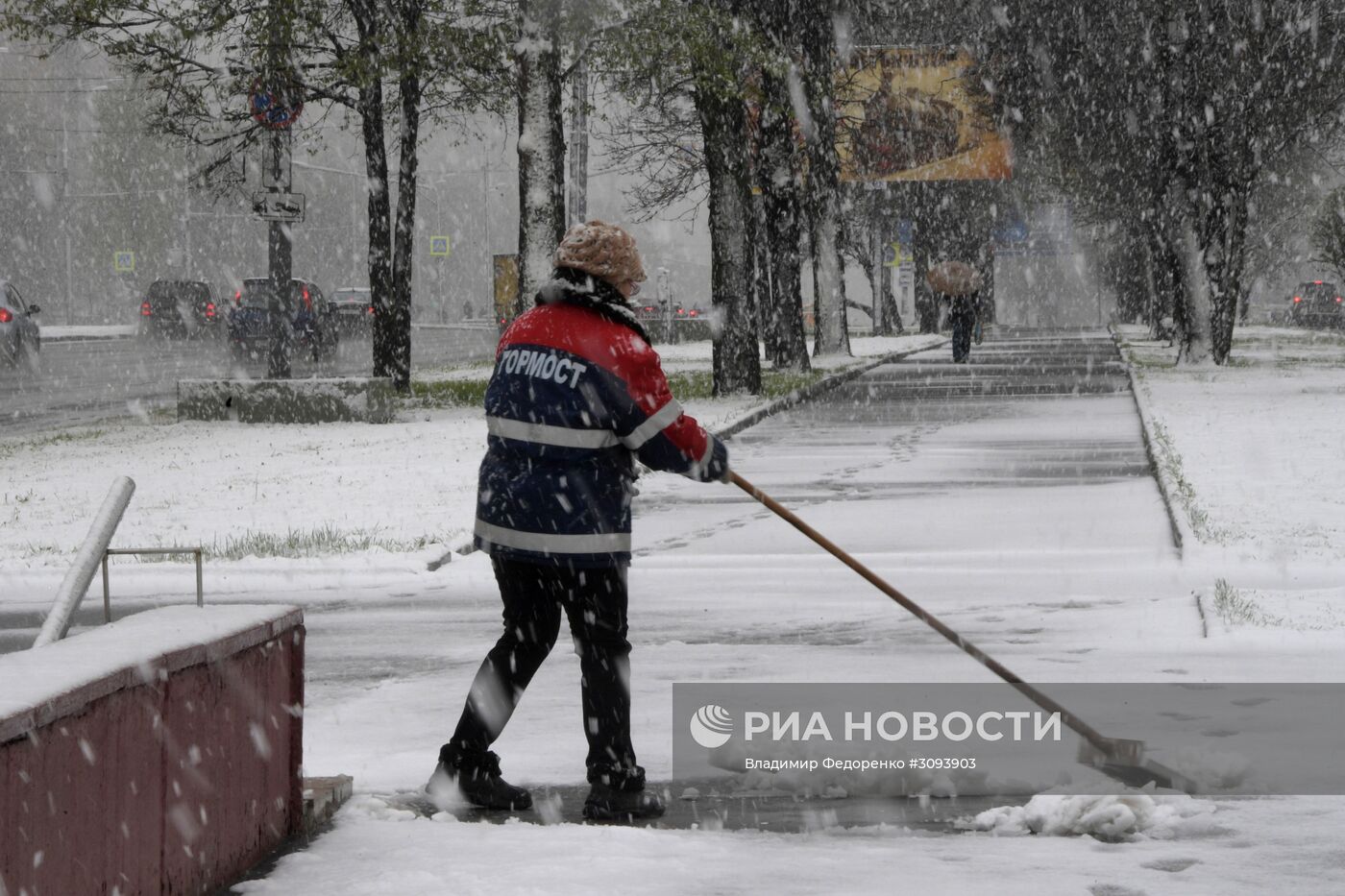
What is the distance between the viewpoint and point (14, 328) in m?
32.8

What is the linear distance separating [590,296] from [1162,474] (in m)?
9.71

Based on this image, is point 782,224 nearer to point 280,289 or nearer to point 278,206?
point 280,289

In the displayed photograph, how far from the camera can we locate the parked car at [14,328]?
32.6 metres

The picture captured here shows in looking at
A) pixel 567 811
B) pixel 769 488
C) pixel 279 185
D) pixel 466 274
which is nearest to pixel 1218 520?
pixel 769 488

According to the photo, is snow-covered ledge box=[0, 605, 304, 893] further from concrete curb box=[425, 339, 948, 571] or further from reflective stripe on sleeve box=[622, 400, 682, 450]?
concrete curb box=[425, 339, 948, 571]

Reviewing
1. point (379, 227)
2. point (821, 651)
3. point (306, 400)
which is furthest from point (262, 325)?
point (821, 651)

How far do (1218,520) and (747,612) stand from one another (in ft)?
12.6

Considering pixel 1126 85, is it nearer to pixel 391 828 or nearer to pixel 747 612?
pixel 747 612

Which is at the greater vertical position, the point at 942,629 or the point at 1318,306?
the point at 1318,306

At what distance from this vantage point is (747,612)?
9.26 m

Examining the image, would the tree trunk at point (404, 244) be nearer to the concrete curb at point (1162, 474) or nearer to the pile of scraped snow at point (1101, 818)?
the concrete curb at point (1162, 474)

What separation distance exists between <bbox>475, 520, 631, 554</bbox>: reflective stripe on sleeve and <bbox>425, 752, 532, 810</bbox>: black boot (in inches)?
25.2

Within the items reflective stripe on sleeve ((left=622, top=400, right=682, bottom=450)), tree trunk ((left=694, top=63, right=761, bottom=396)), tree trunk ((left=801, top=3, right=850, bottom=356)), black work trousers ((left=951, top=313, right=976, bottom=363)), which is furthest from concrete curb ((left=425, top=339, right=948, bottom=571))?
reflective stripe on sleeve ((left=622, top=400, right=682, bottom=450))

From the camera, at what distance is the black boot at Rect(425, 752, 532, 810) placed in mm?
5590
